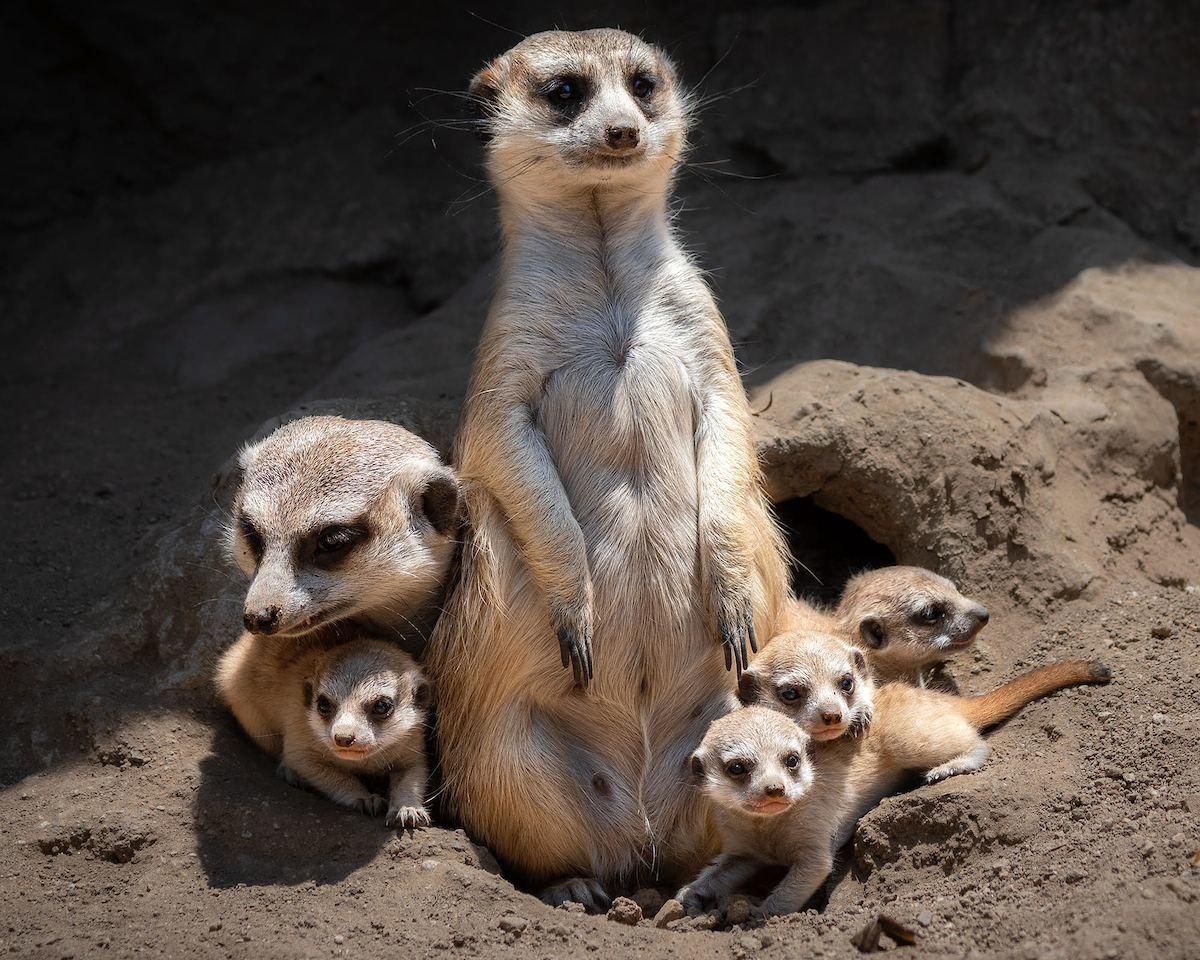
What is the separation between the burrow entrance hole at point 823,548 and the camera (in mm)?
5473

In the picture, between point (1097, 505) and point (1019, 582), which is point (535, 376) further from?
point (1097, 505)

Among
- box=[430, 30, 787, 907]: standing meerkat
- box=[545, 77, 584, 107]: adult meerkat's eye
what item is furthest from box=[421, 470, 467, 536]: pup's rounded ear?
box=[545, 77, 584, 107]: adult meerkat's eye

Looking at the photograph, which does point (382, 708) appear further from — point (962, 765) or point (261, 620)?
point (962, 765)

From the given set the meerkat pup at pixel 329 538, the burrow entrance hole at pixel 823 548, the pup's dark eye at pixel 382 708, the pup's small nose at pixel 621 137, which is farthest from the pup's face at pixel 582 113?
the burrow entrance hole at pixel 823 548

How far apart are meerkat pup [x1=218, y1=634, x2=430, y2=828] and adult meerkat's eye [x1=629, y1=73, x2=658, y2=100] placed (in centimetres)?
193

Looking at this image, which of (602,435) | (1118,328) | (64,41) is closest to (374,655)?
(602,435)

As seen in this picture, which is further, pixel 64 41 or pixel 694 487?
pixel 64 41

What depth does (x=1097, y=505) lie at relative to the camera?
15.7 feet

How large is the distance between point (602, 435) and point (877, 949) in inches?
67.0

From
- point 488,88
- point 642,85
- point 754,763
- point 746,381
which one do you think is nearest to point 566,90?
point 642,85

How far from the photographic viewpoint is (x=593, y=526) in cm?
404

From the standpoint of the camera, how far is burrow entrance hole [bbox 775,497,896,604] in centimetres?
547

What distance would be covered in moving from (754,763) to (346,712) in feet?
3.76

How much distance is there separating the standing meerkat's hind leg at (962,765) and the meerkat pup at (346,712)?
150 centimetres
